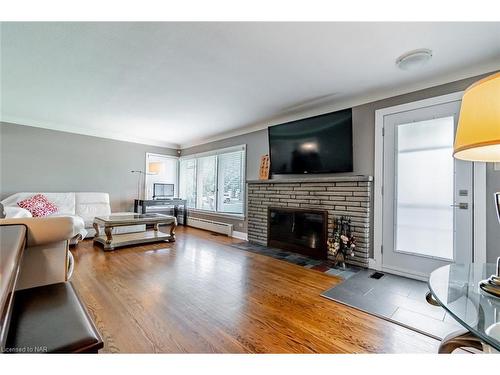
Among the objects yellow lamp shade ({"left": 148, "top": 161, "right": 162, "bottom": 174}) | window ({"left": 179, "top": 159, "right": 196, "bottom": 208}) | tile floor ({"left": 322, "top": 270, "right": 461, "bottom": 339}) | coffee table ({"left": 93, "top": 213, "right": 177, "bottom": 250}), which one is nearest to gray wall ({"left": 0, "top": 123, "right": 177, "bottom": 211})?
yellow lamp shade ({"left": 148, "top": 161, "right": 162, "bottom": 174})

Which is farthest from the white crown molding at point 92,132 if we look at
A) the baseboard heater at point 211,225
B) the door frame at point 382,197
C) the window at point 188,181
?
the door frame at point 382,197

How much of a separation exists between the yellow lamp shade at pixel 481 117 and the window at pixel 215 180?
3.93 metres

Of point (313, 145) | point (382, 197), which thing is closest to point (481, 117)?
point (382, 197)

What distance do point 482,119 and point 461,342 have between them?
0.81 metres

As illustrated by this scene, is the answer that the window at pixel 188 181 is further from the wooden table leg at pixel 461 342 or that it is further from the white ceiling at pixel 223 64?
the wooden table leg at pixel 461 342

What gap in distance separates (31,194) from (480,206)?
6431mm

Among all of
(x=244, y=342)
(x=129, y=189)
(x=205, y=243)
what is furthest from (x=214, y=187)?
(x=244, y=342)

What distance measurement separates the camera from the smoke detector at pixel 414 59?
1.98 metres

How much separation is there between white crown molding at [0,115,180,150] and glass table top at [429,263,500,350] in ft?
19.6

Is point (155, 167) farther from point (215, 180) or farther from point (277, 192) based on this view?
point (277, 192)

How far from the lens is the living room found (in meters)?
1.14

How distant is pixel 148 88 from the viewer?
113 inches

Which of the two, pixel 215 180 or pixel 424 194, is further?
pixel 215 180

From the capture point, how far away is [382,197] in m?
2.79
